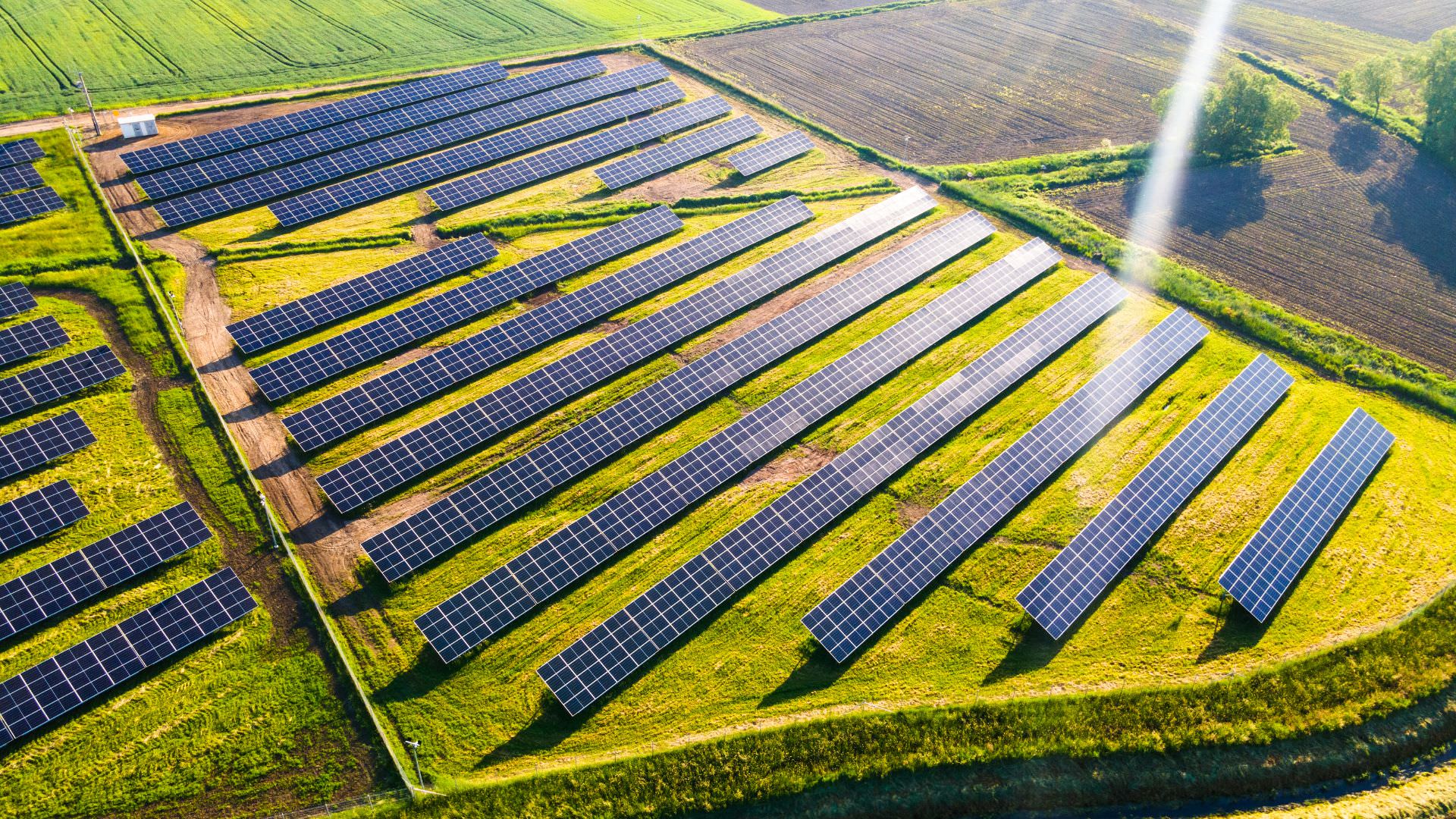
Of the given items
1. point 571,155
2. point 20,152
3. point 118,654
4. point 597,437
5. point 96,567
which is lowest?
point 597,437

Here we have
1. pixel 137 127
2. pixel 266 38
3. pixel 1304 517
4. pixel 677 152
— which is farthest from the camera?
pixel 266 38

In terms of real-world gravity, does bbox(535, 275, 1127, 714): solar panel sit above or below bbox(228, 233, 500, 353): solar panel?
below

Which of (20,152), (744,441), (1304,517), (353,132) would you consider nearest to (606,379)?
(744,441)

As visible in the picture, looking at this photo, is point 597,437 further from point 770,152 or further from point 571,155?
point 770,152

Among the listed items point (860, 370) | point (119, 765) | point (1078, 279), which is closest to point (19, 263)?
point (119, 765)

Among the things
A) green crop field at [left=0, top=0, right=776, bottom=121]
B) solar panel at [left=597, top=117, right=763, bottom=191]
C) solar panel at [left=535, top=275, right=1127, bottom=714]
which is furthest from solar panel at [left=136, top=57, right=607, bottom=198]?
solar panel at [left=535, top=275, right=1127, bottom=714]

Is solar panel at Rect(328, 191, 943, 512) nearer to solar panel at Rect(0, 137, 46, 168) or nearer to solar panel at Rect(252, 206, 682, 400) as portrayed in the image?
solar panel at Rect(252, 206, 682, 400)
